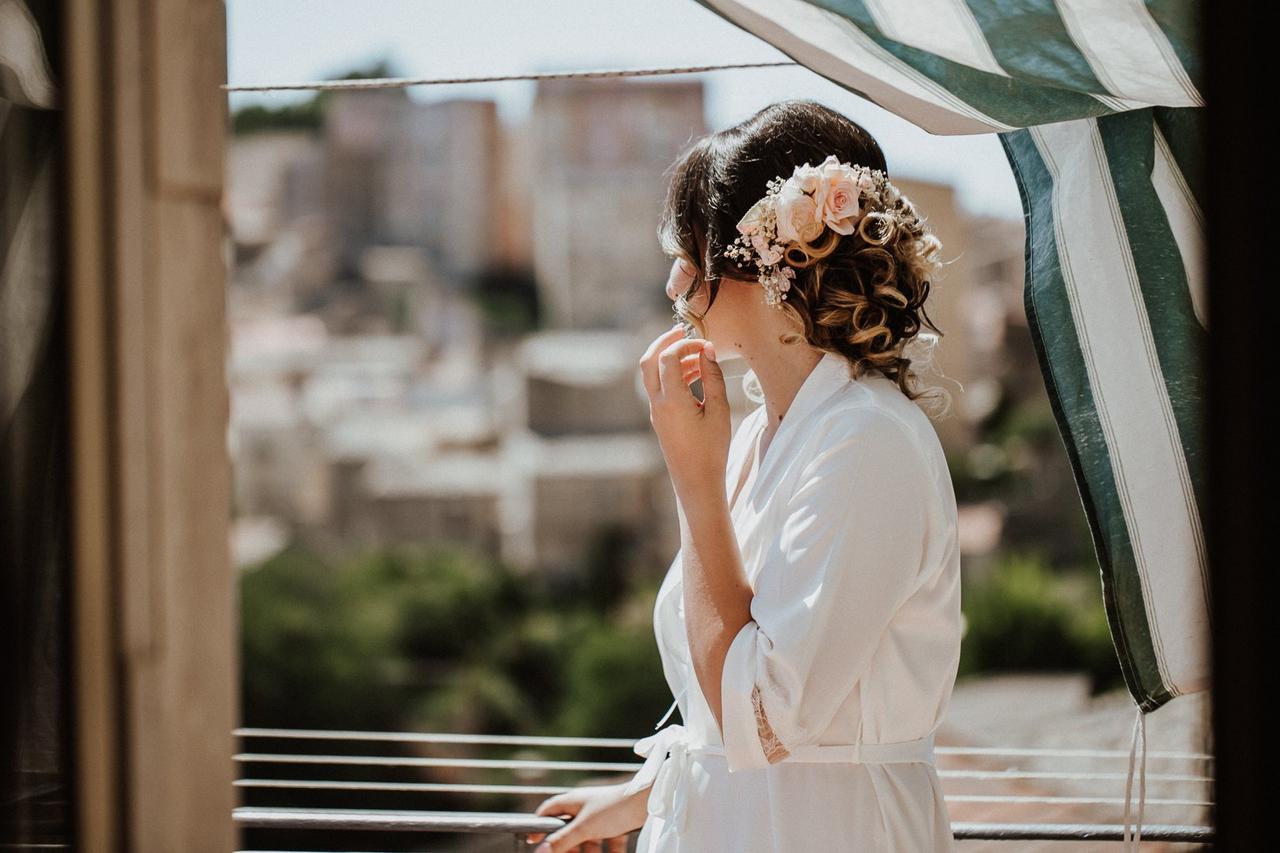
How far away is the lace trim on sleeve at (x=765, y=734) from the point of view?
58.1 inches

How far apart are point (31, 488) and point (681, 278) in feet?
2.97

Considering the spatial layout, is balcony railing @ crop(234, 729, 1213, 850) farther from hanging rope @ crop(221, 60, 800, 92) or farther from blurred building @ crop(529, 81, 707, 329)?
blurred building @ crop(529, 81, 707, 329)

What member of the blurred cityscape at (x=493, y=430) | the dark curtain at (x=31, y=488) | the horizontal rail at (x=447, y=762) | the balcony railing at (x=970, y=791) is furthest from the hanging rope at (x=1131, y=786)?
the blurred cityscape at (x=493, y=430)

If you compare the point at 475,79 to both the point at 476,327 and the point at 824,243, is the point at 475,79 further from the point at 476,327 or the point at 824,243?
the point at 476,327

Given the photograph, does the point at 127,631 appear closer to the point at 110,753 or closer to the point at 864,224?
the point at 110,753

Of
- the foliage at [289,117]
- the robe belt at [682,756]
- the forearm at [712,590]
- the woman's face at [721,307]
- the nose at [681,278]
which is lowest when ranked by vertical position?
the robe belt at [682,756]

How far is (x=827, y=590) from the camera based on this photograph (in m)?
1.44

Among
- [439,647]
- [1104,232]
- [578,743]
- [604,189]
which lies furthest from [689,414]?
[604,189]

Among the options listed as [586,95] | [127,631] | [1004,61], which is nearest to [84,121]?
[127,631]

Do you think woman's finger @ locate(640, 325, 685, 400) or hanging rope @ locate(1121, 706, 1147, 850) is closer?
woman's finger @ locate(640, 325, 685, 400)

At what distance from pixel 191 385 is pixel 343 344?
47.7 m

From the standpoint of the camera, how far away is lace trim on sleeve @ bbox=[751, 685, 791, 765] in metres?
1.48

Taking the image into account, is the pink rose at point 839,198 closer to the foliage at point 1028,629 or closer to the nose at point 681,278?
the nose at point 681,278

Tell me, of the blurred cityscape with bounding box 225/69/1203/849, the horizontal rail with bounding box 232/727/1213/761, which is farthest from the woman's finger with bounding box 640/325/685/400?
the blurred cityscape with bounding box 225/69/1203/849
